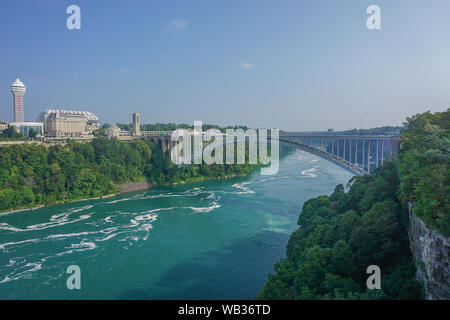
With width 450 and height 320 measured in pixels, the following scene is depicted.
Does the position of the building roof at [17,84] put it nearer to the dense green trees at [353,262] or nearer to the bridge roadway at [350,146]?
the bridge roadway at [350,146]

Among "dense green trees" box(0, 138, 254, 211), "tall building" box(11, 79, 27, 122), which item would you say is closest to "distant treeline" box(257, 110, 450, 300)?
"dense green trees" box(0, 138, 254, 211)

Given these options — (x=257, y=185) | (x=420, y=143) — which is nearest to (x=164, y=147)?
(x=257, y=185)

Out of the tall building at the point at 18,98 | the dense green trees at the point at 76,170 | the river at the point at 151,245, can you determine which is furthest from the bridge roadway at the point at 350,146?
the tall building at the point at 18,98

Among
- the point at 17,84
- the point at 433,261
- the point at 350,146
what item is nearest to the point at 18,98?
the point at 17,84

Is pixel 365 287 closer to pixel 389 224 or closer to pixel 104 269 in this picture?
pixel 389 224

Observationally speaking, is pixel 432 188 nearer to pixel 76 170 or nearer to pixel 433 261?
pixel 433 261

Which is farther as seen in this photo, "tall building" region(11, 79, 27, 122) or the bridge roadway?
"tall building" region(11, 79, 27, 122)

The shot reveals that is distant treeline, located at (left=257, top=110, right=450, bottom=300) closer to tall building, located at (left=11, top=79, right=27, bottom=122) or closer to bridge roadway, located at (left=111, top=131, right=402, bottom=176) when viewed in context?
bridge roadway, located at (left=111, top=131, right=402, bottom=176)
